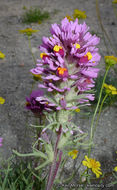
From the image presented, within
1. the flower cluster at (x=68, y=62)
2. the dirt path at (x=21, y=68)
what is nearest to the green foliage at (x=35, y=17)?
the dirt path at (x=21, y=68)

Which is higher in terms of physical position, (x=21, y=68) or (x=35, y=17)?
(x=35, y=17)

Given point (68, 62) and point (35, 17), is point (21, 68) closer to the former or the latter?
point (35, 17)

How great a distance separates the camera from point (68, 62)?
0.99 metres

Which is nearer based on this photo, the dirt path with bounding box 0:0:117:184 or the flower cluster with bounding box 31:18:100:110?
the flower cluster with bounding box 31:18:100:110

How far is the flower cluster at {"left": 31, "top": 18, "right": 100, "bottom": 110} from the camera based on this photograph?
937 mm

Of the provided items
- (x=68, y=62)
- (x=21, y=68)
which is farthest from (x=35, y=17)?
(x=68, y=62)

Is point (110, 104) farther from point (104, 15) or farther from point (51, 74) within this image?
point (104, 15)

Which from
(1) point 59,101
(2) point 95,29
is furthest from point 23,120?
(2) point 95,29

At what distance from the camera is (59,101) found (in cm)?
102

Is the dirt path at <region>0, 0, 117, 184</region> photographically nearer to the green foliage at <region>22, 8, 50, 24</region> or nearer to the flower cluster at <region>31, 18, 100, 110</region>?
the green foliage at <region>22, 8, 50, 24</region>

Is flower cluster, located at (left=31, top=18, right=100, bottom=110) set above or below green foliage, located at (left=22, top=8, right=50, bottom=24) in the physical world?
below

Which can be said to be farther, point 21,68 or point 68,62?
point 21,68

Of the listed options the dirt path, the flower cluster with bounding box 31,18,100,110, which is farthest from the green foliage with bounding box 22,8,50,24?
the flower cluster with bounding box 31,18,100,110

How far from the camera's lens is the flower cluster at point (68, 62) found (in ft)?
3.07
